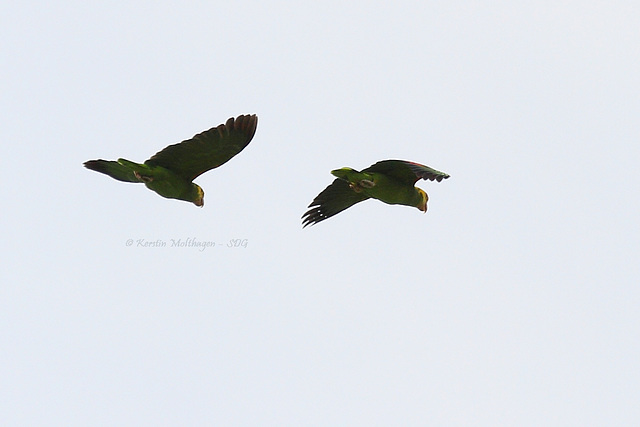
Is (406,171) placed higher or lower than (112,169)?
higher

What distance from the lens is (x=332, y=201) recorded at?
23.6 metres

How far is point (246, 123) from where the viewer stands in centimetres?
1988

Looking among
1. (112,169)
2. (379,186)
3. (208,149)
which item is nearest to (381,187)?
(379,186)

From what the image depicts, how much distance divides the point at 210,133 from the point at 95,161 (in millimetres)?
2437

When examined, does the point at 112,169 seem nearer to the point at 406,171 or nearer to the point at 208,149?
the point at 208,149

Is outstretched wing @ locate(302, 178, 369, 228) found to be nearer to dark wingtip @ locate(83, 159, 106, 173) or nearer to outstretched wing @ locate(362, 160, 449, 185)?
outstretched wing @ locate(362, 160, 449, 185)

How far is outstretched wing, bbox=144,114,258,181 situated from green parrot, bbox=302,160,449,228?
76.5 inches

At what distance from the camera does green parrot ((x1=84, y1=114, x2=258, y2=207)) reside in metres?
19.9

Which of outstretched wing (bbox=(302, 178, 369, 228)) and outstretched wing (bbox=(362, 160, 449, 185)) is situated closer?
outstretched wing (bbox=(362, 160, 449, 185))

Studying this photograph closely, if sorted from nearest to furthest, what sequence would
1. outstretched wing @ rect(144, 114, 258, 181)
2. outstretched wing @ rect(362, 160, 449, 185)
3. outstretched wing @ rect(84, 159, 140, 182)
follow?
outstretched wing @ rect(144, 114, 258, 181) → outstretched wing @ rect(362, 160, 449, 185) → outstretched wing @ rect(84, 159, 140, 182)

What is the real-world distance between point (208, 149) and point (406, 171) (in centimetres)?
390

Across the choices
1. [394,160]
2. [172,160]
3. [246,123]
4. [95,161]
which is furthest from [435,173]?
[95,161]

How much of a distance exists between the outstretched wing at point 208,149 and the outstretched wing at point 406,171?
2.71 meters

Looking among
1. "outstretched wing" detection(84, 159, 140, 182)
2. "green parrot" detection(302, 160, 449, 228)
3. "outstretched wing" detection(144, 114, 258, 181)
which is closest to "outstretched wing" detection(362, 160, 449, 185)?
"green parrot" detection(302, 160, 449, 228)
